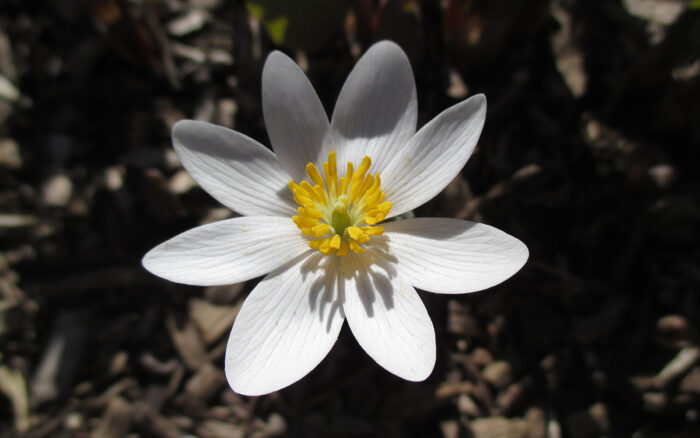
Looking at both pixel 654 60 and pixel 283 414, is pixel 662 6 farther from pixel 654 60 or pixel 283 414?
pixel 283 414

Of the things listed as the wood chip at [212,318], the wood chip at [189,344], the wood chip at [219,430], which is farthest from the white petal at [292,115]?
the wood chip at [219,430]

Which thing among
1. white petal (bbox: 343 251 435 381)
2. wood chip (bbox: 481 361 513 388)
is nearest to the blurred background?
wood chip (bbox: 481 361 513 388)

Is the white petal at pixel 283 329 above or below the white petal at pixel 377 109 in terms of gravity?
below

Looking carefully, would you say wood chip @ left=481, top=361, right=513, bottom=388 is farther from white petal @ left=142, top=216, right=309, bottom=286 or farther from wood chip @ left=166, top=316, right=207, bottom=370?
wood chip @ left=166, top=316, right=207, bottom=370

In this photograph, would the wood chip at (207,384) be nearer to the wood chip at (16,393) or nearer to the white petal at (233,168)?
the wood chip at (16,393)

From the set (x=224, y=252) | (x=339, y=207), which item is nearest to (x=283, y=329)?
(x=224, y=252)

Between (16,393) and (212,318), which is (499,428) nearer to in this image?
(212,318)

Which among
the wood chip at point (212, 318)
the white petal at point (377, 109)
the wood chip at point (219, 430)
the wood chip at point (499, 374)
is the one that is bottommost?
the wood chip at point (219, 430)

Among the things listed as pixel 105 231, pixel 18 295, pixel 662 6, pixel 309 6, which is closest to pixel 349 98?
pixel 309 6
